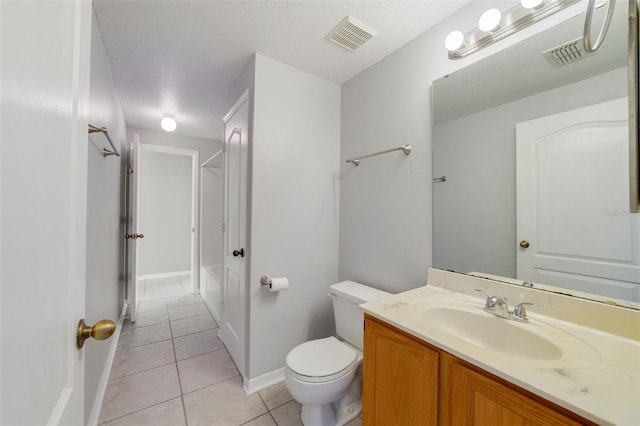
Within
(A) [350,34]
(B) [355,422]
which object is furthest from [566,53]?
(B) [355,422]

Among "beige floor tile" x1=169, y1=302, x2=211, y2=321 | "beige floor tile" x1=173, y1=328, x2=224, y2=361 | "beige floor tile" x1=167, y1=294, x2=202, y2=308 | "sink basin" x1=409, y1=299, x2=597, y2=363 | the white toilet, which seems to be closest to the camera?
"sink basin" x1=409, y1=299, x2=597, y2=363

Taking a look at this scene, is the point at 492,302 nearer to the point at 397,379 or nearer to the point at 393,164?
the point at 397,379

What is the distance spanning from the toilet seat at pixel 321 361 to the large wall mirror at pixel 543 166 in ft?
2.44

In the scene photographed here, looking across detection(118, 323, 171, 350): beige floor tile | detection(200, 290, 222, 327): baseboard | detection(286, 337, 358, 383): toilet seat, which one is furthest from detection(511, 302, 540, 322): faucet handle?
detection(118, 323, 171, 350): beige floor tile

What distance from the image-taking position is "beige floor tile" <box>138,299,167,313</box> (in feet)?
10.3

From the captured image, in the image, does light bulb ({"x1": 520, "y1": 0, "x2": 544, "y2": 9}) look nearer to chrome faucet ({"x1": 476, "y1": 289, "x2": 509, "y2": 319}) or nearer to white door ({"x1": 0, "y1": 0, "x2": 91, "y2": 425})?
chrome faucet ({"x1": 476, "y1": 289, "x2": 509, "y2": 319})

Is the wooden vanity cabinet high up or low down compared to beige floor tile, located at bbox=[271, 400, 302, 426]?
up

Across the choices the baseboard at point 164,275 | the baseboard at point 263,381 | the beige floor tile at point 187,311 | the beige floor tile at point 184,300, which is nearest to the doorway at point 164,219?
the baseboard at point 164,275

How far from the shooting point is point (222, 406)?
62.9 inches

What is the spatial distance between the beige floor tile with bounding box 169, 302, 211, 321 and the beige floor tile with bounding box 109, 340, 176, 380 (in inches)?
23.8

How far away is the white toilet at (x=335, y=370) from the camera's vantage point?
1290mm

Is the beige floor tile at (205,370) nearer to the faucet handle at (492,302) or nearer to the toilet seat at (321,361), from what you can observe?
the toilet seat at (321,361)

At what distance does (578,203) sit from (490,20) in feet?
3.00

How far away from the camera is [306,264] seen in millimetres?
1970
